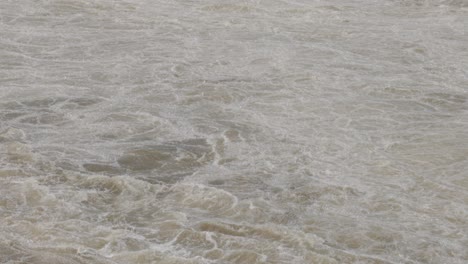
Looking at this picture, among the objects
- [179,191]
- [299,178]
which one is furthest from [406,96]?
[179,191]

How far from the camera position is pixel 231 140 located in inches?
327

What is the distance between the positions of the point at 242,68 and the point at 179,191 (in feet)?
15.2

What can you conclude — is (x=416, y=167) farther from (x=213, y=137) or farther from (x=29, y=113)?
(x=29, y=113)

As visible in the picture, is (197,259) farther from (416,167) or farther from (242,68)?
(242,68)

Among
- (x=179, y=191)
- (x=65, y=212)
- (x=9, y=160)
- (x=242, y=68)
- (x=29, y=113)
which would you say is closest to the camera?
(x=65, y=212)

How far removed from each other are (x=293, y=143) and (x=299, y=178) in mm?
1030

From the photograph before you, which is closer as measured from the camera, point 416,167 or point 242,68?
point 416,167

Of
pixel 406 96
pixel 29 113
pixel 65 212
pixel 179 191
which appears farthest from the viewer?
pixel 406 96

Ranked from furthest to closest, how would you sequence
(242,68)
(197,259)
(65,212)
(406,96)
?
(242,68) → (406,96) → (65,212) → (197,259)

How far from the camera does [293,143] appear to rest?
8.23 m

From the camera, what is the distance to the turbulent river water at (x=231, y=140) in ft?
19.5

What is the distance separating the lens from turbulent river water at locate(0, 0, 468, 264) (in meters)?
5.96

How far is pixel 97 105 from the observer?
30.8 ft

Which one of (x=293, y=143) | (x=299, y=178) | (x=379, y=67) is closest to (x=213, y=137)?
(x=293, y=143)
